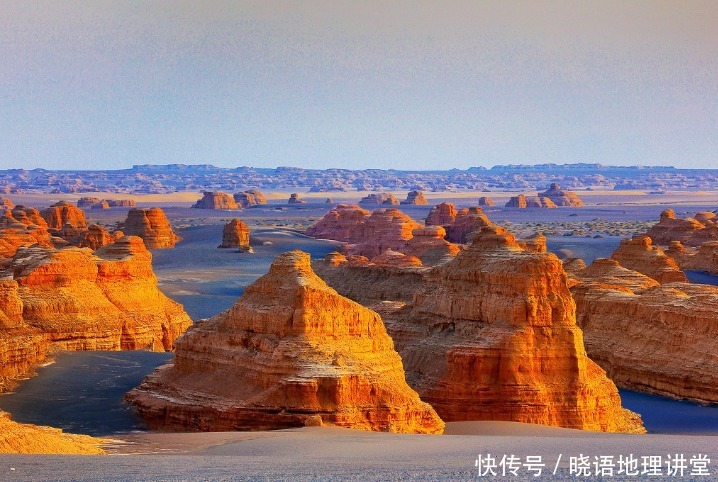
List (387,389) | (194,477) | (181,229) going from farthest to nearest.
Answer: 1. (181,229)
2. (387,389)
3. (194,477)

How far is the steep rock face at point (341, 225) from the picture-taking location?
15988 centimetres

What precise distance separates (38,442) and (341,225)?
5263 inches

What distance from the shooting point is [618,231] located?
645 feet

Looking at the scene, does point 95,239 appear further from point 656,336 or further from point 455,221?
point 656,336

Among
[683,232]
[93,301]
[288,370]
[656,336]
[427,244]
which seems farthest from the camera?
[683,232]

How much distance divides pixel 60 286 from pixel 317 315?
27.5m

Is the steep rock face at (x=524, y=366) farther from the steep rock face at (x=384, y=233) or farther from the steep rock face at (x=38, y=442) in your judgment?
the steep rock face at (x=384, y=233)

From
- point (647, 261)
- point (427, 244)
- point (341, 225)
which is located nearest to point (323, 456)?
point (647, 261)

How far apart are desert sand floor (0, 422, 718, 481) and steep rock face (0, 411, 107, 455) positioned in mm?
980

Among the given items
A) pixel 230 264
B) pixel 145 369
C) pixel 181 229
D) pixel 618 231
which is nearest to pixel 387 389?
pixel 145 369

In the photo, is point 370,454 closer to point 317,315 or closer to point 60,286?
point 317,315

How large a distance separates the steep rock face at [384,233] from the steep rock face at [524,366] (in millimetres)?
71296

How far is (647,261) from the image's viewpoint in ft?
297

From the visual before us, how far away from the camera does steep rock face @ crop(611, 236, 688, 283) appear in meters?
87.1
